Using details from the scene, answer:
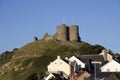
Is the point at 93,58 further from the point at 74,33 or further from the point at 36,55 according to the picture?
the point at 36,55

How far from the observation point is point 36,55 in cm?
11019

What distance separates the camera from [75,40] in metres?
111

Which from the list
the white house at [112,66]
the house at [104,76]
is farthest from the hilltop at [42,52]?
the house at [104,76]

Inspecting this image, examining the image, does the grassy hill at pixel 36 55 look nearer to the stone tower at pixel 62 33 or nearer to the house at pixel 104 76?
the stone tower at pixel 62 33

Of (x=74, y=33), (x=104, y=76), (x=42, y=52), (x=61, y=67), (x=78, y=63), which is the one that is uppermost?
(x=74, y=33)

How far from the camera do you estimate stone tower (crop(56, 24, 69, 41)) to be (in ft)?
361

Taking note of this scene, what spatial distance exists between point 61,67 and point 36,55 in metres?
28.2

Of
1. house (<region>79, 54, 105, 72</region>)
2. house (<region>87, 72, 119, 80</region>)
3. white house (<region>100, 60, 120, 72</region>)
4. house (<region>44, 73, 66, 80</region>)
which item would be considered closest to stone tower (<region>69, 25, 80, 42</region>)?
house (<region>79, 54, 105, 72</region>)

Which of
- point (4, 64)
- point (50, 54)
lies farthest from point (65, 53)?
point (4, 64)

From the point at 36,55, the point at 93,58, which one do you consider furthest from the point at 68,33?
the point at 93,58

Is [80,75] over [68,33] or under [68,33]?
under

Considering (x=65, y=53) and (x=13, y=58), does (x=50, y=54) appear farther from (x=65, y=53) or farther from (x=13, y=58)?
(x=13, y=58)

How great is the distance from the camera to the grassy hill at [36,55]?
97156 millimetres

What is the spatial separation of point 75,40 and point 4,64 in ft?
50.7
